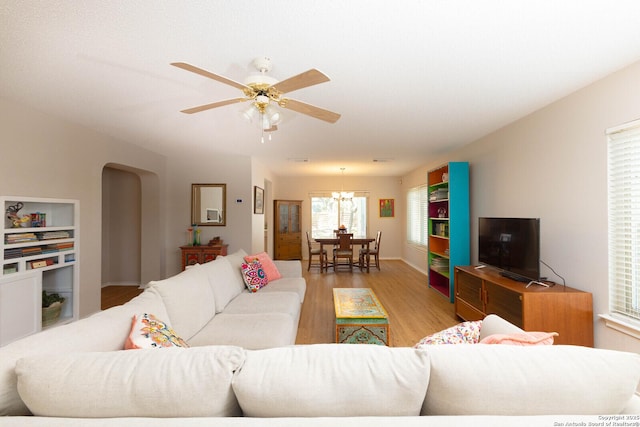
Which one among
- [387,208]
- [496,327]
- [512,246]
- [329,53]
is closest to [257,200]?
[387,208]

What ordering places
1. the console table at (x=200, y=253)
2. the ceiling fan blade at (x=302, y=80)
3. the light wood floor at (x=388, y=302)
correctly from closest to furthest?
the ceiling fan blade at (x=302, y=80), the light wood floor at (x=388, y=302), the console table at (x=200, y=253)

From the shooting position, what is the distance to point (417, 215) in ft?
24.2

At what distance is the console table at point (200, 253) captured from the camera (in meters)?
5.22

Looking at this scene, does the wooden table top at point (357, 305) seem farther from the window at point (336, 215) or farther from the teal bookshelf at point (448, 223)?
the window at point (336, 215)

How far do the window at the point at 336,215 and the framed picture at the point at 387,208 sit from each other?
464mm

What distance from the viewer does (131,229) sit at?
19.0 ft

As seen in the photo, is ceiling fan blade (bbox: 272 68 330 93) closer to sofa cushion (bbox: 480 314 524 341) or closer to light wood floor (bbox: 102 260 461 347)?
sofa cushion (bbox: 480 314 524 341)

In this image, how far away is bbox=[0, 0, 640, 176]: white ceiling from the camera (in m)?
1.62

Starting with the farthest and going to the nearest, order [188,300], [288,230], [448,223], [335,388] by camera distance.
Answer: [288,230] → [448,223] → [188,300] → [335,388]

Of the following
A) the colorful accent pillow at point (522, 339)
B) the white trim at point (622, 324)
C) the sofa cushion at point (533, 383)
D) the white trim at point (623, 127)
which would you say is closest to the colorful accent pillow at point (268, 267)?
the colorful accent pillow at point (522, 339)

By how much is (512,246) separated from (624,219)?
3.20 ft

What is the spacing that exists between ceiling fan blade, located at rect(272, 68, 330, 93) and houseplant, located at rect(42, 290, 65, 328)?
367 cm

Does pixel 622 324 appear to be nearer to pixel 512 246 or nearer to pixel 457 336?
pixel 512 246

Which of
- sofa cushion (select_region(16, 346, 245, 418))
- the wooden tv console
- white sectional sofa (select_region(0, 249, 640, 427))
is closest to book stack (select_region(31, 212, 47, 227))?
white sectional sofa (select_region(0, 249, 640, 427))
